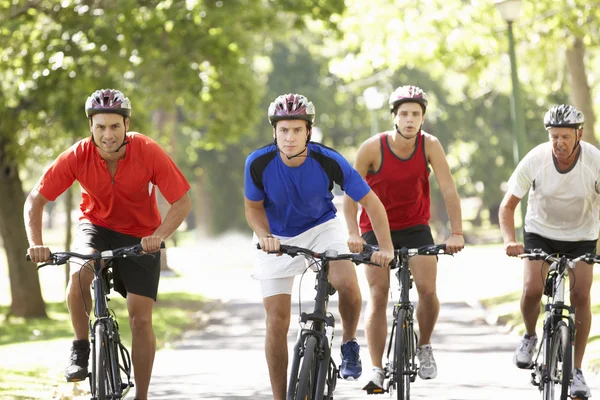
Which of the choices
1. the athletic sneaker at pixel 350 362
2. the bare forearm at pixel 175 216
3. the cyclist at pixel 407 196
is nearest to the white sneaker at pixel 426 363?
the cyclist at pixel 407 196

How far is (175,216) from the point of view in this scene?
25.0 feet

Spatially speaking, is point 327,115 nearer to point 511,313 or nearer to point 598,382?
point 511,313

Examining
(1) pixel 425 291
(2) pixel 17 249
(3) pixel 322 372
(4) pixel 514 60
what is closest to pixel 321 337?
(3) pixel 322 372

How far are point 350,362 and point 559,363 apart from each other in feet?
4.52

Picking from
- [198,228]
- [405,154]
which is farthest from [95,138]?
[198,228]

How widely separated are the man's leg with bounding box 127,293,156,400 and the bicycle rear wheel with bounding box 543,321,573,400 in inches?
99.7

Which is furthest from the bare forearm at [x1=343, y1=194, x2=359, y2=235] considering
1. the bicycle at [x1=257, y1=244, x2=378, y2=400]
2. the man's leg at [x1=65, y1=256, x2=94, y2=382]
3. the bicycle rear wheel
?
the man's leg at [x1=65, y1=256, x2=94, y2=382]

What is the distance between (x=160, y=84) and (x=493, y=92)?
2986 centimetres

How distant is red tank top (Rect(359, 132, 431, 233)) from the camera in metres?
8.55

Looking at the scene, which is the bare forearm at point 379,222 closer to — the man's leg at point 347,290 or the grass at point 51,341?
the man's leg at point 347,290

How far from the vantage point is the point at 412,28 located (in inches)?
868

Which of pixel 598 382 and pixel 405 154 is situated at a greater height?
pixel 405 154

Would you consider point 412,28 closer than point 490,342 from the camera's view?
No

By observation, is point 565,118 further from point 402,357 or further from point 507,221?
point 402,357
